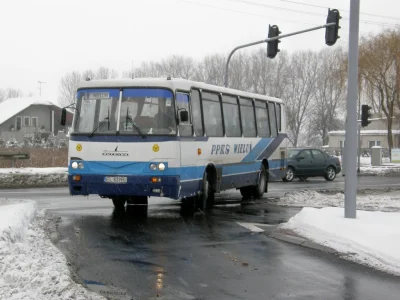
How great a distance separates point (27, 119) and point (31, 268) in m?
69.9

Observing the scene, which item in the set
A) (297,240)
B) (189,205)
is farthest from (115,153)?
(297,240)

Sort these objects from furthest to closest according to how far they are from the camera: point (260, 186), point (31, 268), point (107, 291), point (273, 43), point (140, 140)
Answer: point (273, 43) < point (260, 186) < point (140, 140) < point (31, 268) < point (107, 291)

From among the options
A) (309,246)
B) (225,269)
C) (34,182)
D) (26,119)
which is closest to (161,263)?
(225,269)

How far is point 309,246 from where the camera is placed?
404 inches

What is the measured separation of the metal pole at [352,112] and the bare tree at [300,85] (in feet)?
252

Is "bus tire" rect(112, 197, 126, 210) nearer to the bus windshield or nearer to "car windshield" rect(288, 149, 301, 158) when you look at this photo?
Answer: the bus windshield

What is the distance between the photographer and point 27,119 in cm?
7506

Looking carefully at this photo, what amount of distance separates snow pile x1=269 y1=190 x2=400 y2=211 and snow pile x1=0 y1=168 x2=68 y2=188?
37.6ft

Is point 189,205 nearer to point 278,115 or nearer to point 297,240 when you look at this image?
point 297,240

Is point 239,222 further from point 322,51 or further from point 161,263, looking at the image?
point 322,51

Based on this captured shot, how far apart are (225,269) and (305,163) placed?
23703 millimetres

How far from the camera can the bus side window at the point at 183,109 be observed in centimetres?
1381

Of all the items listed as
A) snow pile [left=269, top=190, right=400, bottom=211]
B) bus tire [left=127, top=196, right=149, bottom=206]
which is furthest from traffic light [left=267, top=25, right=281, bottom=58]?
bus tire [left=127, top=196, right=149, bottom=206]

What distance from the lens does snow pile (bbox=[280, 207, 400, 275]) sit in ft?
29.4
